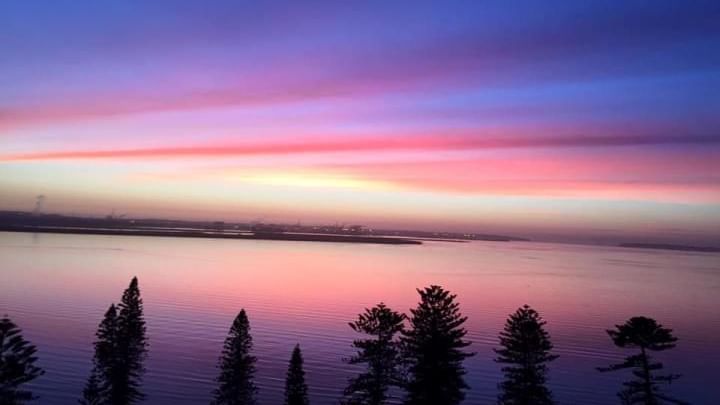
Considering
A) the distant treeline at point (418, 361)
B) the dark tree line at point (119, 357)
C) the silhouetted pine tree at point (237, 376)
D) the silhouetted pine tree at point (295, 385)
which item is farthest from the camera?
the dark tree line at point (119, 357)

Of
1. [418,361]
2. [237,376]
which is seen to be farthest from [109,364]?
[418,361]

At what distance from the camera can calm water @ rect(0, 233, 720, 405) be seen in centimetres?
4972

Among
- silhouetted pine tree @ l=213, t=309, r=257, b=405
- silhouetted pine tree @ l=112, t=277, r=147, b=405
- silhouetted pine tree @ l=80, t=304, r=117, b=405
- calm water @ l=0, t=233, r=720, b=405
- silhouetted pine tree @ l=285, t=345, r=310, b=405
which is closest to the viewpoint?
silhouetted pine tree @ l=285, t=345, r=310, b=405

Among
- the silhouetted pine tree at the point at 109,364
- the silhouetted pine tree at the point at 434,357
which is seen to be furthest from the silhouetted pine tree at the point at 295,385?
the silhouetted pine tree at the point at 109,364

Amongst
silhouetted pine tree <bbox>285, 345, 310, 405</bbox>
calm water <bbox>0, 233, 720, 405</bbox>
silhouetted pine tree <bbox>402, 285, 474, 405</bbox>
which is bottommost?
calm water <bbox>0, 233, 720, 405</bbox>

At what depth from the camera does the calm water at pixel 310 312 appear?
163 feet

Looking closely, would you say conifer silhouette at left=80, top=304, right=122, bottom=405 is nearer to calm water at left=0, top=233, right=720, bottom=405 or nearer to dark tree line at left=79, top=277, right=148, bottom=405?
dark tree line at left=79, top=277, right=148, bottom=405

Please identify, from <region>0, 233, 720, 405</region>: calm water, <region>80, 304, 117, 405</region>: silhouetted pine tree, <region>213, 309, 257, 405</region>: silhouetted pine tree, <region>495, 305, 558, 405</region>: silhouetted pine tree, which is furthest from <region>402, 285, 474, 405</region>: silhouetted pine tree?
<region>80, 304, 117, 405</region>: silhouetted pine tree

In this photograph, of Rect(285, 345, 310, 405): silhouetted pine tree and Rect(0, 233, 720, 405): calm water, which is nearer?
Rect(285, 345, 310, 405): silhouetted pine tree

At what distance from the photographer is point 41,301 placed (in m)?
84.1

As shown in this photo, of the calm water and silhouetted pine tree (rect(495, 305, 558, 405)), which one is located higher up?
silhouetted pine tree (rect(495, 305, 558, 405))

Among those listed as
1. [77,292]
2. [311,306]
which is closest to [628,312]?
[311,306]

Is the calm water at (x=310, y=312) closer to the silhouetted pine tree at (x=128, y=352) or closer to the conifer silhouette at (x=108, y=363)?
the silhouetted pine tree at (x=128, y=352)

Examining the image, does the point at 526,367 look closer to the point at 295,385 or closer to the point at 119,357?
the point at 295,385
